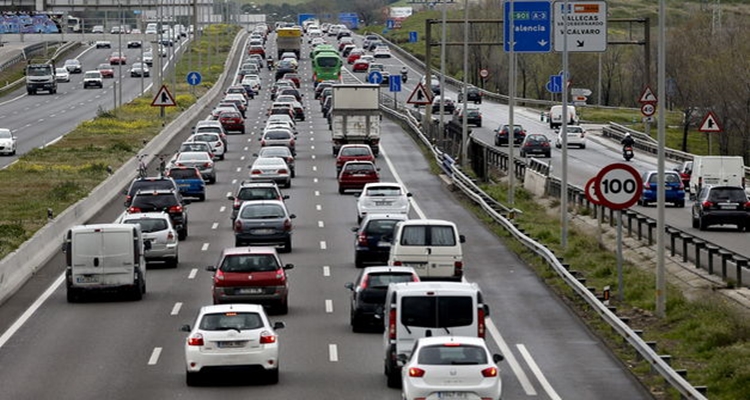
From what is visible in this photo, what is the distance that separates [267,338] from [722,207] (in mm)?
30434

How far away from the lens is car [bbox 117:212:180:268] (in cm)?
4188

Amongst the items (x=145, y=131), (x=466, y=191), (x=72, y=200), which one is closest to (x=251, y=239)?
(x=72, y=200)

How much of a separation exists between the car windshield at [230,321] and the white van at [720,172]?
137 ft

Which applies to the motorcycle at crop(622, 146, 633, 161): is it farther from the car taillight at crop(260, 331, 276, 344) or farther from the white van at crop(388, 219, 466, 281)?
the car taillight at crop(260, 331, 276, 344)

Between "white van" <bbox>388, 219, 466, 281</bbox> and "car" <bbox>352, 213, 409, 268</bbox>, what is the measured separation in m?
3.67

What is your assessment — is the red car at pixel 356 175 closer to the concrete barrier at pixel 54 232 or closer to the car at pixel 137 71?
the concrete barrier at pixel 54 232

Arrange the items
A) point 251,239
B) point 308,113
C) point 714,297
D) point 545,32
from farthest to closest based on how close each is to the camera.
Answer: point 308,113, point 545,32, point 251,239, point 714,297

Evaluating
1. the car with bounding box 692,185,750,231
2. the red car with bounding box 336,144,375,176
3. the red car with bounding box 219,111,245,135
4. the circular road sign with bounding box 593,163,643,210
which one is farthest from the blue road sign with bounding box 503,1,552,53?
the circular road sign with bounding box 593,163,643,210

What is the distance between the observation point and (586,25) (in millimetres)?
58781

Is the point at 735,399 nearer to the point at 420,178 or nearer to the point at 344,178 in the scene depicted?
the point at 344,178

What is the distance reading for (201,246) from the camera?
4712 centimetres

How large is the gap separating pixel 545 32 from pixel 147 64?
10677 centimetres

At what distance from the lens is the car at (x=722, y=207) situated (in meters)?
53.3

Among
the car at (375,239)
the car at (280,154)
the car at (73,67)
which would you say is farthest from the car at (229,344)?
the car at (73,67)
